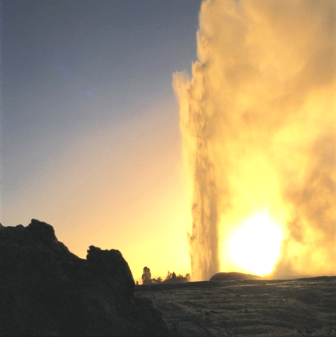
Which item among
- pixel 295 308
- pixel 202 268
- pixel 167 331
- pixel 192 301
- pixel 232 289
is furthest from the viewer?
pixel 202 268

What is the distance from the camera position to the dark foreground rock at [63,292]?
40.8 feet

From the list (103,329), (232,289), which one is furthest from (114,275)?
(232,289)

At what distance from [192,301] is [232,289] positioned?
480 centimetres

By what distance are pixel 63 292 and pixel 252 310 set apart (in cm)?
987

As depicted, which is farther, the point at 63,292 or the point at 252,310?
the point at 252,310

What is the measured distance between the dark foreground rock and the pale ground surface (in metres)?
1.91

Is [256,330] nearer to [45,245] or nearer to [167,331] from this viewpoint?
[167,331]

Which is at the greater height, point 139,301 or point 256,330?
point 139,301

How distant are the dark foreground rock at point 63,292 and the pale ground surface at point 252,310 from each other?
191cm

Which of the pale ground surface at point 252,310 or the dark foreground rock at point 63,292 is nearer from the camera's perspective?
the dark foreground rock at point 63,292

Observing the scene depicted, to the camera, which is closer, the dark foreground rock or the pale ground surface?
the dark foreground rock

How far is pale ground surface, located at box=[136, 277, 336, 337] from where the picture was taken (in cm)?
1642

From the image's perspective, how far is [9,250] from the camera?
14.3 m

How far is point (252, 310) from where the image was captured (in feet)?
63.2
